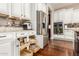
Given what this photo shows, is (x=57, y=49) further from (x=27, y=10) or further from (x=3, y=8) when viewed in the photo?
(x=3, y=8)

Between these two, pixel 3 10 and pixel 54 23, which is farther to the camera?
pixel 54 23

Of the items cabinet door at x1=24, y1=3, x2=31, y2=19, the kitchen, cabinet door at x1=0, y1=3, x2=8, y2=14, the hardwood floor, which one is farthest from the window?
cabinet door at x1=0, y1=3, x2=8, y2=14

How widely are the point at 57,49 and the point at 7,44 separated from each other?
66 cm

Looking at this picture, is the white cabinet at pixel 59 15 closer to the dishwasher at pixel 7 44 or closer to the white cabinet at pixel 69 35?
the white cabinet at pixel 69 35

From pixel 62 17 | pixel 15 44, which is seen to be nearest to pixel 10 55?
pixel 15 44

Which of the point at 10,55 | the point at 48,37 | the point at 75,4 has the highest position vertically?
the point at 75,4

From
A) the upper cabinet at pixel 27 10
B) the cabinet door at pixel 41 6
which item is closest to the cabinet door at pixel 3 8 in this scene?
the upper cabinet at pixel 27 10

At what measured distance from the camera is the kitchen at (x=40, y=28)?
1.55m

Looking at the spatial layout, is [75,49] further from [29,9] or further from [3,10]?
[3,10]

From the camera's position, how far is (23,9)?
1.60 m

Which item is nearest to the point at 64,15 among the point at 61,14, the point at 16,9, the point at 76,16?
the point at 61,14

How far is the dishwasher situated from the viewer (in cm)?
148

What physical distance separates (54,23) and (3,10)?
671 mm

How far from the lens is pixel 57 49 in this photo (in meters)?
1.64
